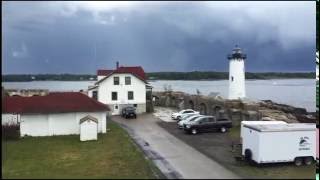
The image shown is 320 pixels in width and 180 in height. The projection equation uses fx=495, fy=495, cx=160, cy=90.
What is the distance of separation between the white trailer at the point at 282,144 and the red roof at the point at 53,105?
1975cm

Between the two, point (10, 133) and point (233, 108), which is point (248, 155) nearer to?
point (10, 133)

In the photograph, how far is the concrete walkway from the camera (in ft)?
78.5

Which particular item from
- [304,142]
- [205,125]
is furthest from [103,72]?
[304,142]

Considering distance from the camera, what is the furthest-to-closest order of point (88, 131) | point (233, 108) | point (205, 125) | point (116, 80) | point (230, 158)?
1. point (116, 80)
2. point (233, 108)
3. point (205, 125)
4. point (88, 131)
5. point (230, 158)

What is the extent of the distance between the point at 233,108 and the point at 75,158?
23.0m

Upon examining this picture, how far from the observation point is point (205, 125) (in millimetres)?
39906

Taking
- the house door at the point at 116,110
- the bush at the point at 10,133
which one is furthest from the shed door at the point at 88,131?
the house door at the point at 116,110

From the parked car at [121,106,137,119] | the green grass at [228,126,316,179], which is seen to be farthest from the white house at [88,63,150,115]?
the green grass at [228,126,316,179]

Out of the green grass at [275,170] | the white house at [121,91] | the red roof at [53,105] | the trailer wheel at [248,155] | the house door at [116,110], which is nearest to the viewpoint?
the green grass at [275,170]

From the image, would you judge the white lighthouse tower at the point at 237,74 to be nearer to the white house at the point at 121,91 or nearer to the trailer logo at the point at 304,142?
the white house at the point at 121,91

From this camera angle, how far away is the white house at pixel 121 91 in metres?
61.0

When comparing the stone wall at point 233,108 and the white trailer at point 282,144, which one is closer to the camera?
the white trailer at point 282,144

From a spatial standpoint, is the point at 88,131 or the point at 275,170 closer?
the point at 275,170

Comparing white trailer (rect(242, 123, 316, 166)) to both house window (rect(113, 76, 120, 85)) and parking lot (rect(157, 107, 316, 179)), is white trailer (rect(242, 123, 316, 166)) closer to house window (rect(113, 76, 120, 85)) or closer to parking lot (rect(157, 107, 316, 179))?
parking lot (rect(157, 107, 316, 179))
